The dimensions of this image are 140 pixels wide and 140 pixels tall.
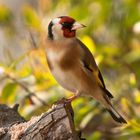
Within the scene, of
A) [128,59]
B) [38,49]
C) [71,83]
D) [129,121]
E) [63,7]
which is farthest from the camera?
[63,7]

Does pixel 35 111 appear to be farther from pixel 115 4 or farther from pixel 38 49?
pixel 115 4

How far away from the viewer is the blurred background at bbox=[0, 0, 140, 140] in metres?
4.36

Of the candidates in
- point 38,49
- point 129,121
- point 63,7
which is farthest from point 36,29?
point 129,121

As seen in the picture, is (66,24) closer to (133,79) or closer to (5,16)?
(133,79)

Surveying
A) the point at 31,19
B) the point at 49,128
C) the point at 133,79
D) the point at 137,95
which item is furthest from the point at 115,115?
the point at 31,19

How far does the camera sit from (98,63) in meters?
4.43

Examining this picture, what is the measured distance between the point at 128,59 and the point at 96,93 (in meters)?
1.27

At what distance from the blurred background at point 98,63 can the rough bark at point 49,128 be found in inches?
34.3

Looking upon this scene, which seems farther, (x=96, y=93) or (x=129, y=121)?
(x=129, y=121)

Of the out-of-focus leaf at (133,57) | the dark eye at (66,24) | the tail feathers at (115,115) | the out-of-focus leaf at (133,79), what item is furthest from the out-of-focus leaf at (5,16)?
the dark eye at (66,24)

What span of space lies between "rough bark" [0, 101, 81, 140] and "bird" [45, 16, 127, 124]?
36cm

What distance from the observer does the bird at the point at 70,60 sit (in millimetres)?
3670

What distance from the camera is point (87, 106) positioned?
447cm

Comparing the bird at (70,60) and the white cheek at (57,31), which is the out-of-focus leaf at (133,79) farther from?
the white cheek at (57,31)
